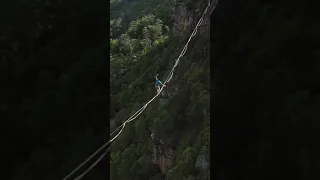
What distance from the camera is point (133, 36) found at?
9430 mm

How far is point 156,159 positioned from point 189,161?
4.22 feet

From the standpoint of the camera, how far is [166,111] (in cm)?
528

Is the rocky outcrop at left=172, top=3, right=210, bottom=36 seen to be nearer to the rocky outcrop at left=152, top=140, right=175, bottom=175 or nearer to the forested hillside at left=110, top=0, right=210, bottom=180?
the forested hillside at left=110, top=0, right=210, bottom=180

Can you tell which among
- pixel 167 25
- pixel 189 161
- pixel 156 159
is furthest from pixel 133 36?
pixel 189 161

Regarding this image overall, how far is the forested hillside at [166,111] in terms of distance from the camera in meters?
4.21

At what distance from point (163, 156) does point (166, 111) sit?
66cm

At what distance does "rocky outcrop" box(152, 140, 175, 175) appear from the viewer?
5286mm
